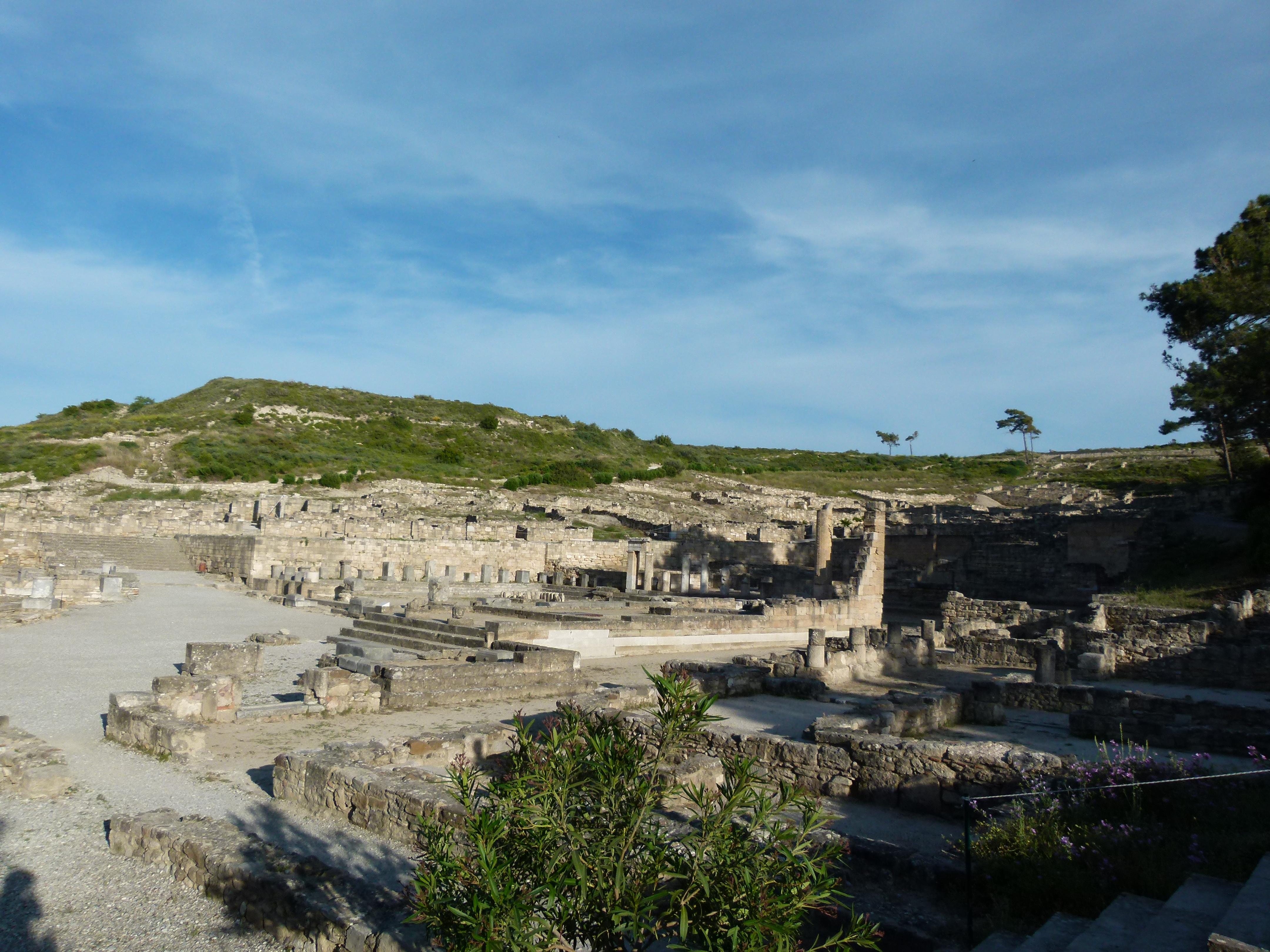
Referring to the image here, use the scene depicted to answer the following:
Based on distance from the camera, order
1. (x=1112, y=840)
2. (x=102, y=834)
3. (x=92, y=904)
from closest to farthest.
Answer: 1. (x=92, y=904)
2. (x=1112, y=840)
3. (x=102, y=834)

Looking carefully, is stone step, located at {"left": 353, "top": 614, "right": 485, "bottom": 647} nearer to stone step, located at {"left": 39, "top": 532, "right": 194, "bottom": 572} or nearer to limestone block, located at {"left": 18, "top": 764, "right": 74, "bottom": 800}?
limestone block, located at {"left": 18, "top": 764, "right": 74, "bottom": 800}

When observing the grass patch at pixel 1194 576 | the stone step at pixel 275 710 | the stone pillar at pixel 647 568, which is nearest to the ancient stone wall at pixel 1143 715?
the stone step at pixel 275 710

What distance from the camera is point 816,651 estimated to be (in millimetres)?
14648

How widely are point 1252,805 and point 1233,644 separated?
1217 cm

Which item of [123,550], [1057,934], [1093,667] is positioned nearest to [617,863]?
[1057,934]

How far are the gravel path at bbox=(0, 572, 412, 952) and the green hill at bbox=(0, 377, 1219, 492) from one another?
1570 inches

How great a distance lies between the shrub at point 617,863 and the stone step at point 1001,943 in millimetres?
1354

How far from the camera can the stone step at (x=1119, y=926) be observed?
3695 mm

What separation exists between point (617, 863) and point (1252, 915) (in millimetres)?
2842

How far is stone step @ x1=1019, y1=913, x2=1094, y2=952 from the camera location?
382 centimetres

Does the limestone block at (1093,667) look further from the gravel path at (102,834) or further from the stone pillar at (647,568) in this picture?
the stone pillar at (647,568)

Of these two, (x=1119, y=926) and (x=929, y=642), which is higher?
(x=1119, y=926)

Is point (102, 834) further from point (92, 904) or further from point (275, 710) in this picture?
point (275, 710)

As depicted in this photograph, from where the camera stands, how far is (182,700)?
8891 millimetres
